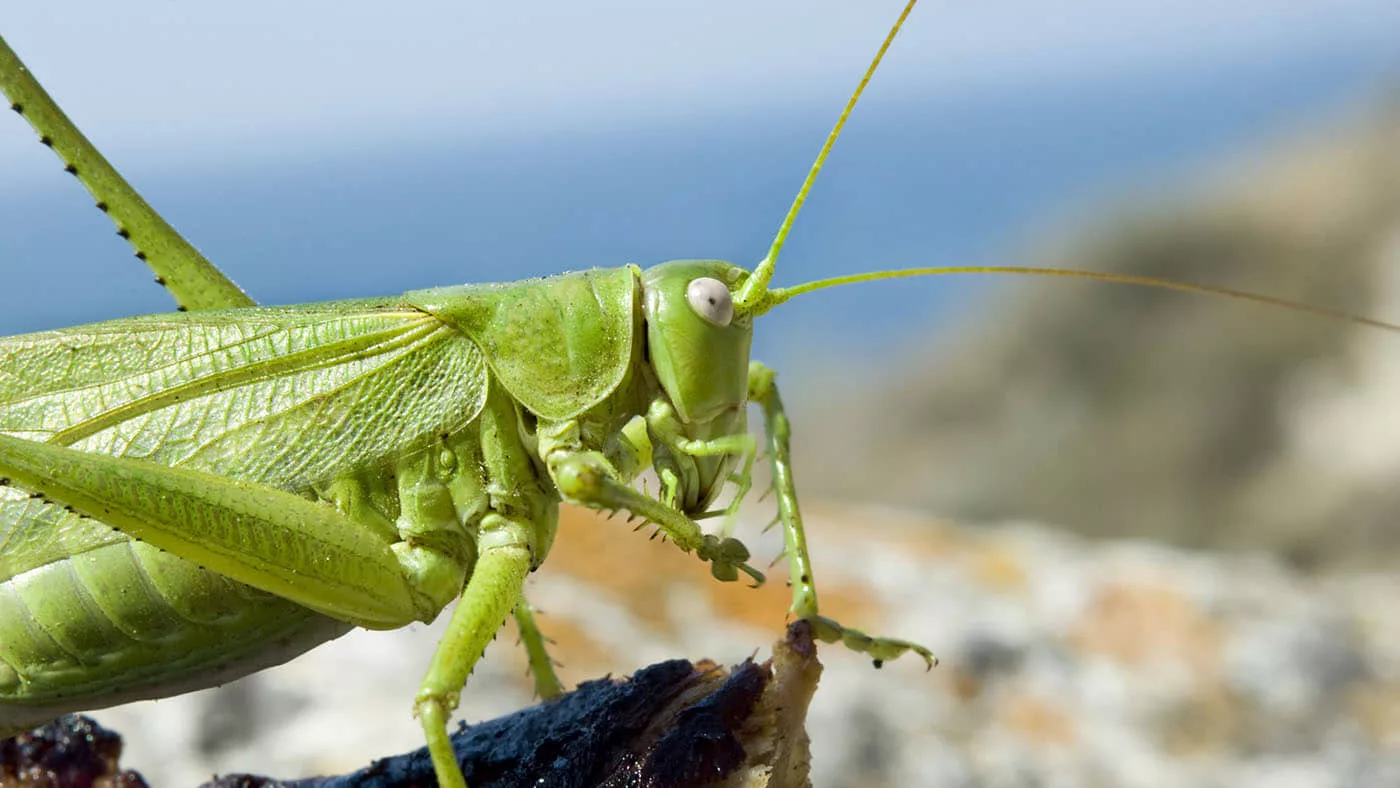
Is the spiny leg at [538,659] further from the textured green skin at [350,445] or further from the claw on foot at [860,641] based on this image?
the claw on foot at [860,641]

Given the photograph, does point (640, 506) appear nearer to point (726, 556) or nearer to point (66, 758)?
point (726, 556)

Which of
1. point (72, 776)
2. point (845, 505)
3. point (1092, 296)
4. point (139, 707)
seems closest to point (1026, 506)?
point (1092, 296)

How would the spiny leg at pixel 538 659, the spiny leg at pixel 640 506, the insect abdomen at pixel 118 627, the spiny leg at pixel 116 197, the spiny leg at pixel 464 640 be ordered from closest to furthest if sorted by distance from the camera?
the spiny leg at pixel 464 640
the spiny leg at pixel 640 506
the insect abdomen at pixel 118 627
the spiny leg at pixel 116 197
the spiny leg at pixel 538 659

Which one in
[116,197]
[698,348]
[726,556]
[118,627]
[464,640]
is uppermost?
[116,197]

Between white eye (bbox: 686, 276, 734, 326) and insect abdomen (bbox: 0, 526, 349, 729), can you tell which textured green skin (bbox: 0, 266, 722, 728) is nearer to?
insect abdomen (bbox: 0, 526, 349, 729)

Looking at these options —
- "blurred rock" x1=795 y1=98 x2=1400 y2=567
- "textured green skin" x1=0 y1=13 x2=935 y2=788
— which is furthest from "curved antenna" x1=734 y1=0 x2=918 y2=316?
"blurred rock" x1=795 y1=98 x2=1400 y2=567

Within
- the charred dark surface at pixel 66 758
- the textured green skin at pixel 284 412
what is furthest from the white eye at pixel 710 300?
the charred dark surface at pixel 66 758

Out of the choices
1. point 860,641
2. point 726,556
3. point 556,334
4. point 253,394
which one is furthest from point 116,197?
point 860,641
